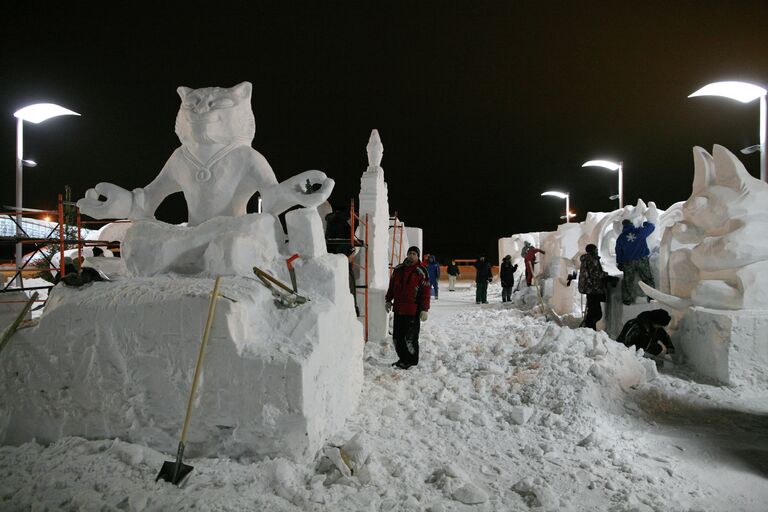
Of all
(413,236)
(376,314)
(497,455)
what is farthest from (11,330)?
(413,236)

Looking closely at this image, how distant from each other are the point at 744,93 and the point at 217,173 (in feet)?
23.6

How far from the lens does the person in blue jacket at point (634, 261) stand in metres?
6.82

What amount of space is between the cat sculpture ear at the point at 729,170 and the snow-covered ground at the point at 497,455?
223 cm

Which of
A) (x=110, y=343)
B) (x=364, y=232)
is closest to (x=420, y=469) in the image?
(x=110, y=343)

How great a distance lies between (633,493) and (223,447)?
7.67 feet

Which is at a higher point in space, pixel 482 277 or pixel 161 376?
pixel 482 277

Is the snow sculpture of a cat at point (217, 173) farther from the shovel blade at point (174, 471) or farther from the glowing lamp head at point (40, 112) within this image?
the glowing lamp head at point (40, 112)

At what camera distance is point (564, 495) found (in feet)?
8.67

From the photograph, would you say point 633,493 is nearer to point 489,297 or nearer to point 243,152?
point 243,152

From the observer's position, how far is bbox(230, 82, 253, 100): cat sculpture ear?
3.69m

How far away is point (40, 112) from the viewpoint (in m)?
7.22

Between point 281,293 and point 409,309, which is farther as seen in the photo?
point 409,309

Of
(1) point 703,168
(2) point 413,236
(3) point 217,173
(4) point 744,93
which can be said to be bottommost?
(3) point 217,173

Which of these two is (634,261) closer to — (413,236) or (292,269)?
(292,269)
